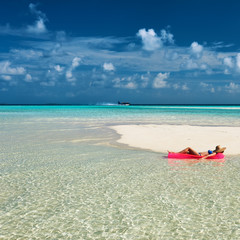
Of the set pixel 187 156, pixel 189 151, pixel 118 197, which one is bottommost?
pixel 118 197

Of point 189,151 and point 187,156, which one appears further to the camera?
point 189,151

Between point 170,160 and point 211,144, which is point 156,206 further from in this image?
point 211,144

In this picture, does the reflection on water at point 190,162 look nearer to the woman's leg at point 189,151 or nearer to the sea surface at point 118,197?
the sea surface at point 118,197

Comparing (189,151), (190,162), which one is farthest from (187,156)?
(190,162)

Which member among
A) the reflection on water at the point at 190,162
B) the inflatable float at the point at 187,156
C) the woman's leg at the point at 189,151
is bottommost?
the reflection on water at the point at 190,162

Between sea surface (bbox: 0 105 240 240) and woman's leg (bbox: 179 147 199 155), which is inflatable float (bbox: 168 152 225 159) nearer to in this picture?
woman's leg (bbox: 179 147 199 155)

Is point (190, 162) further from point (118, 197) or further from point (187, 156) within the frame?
point (118, 197)

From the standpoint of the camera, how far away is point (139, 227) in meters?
5.77

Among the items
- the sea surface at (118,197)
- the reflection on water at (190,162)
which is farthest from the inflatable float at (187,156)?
the sea surface at (118,197)

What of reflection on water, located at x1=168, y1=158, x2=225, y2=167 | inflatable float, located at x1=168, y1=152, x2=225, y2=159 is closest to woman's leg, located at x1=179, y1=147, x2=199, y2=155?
inflatable float, located at x1=168, y1=152, x2=225, y2=159

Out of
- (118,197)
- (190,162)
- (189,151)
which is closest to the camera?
(118,197)

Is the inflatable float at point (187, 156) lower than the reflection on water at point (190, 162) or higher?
higher

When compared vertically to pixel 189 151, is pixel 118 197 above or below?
below

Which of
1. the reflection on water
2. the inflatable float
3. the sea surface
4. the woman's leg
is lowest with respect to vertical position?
the sea surface
